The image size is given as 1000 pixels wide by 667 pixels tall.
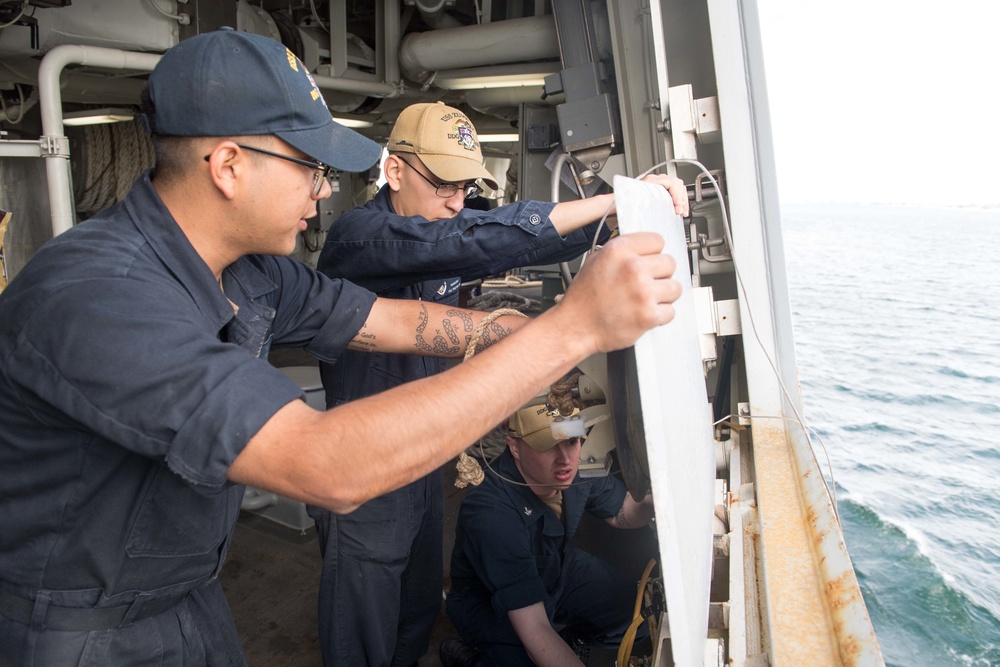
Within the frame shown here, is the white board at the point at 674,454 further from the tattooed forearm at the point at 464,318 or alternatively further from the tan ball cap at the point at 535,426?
the tan ball cap at the point at 535,426

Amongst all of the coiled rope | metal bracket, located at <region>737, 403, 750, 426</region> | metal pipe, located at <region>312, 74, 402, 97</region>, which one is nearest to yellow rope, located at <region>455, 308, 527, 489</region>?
metal bracket, located at <region>737, 403, 750, 426</region>

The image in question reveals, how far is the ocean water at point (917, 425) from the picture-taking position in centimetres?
372

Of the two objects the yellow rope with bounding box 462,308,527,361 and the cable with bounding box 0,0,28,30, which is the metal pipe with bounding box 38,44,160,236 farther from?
the yellow rope with bounding box 462,308,527,361

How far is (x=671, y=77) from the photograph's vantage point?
257 cm

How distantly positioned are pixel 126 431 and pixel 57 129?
6.96 feet

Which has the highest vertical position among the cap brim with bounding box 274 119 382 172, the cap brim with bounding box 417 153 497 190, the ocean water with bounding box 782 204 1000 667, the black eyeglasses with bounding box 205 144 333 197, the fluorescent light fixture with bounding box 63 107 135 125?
the fluorescent light fixture with bounding box 63 107 135 125

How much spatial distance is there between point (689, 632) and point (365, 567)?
51.5 inches

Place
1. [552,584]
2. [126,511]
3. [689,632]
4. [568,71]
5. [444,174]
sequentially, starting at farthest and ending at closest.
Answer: [568,71] < [552,584] < [444,174] < [126,511] < [689,632]

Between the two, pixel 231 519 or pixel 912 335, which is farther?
pixel 912 335

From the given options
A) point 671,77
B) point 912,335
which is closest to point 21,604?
point 671,77

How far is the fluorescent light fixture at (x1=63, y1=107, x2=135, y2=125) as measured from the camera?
4.80m

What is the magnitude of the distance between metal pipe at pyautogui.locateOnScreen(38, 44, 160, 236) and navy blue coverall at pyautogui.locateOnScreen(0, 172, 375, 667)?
1370 mm

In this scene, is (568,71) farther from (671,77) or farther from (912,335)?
(912,335)

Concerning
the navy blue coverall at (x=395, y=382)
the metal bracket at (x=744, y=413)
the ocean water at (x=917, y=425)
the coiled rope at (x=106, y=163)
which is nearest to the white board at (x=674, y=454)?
the navy blue coverall at (x=395, y=382)
